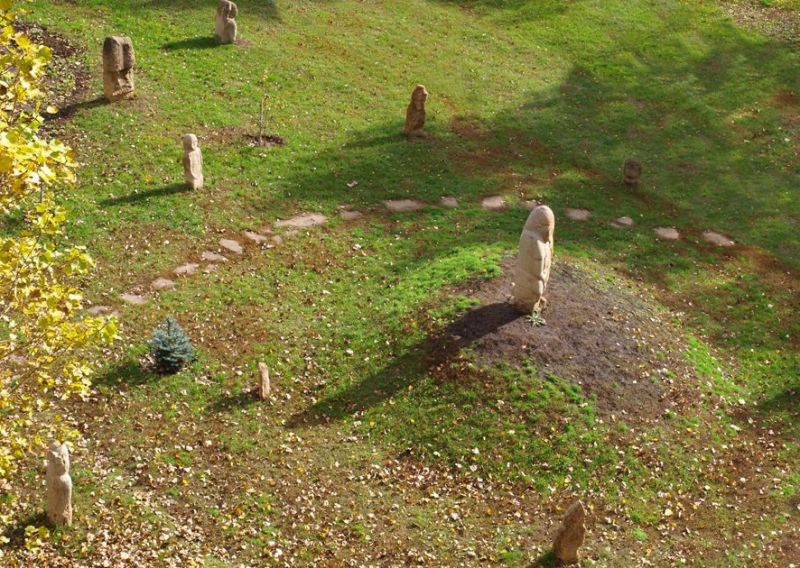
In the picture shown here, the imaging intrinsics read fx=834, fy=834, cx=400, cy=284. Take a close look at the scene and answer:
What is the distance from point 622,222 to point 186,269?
14907 millimetres

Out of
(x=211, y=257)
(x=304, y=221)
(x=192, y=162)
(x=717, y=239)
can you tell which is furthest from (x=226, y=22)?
(x=717, y=239)

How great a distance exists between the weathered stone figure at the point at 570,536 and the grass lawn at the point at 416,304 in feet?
1.24

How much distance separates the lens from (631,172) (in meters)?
31.0

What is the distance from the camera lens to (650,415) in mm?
19812

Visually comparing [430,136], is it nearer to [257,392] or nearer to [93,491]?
[257,392]

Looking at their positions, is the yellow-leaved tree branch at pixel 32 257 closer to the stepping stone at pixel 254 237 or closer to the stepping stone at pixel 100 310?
the stepping stone at pixel 100 310

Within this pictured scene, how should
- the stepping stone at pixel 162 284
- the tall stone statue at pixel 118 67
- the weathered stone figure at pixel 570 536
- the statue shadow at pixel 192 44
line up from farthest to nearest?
1. the statue shadow at pixel 192 44
2. the tall stone statue at pixel 118 67
3. the stepping stone at pixel 162 284
4. the weathered stone figure at pixel 570 536

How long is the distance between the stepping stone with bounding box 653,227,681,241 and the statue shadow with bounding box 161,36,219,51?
19.3 metres

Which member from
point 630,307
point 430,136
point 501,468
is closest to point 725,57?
point 430,136

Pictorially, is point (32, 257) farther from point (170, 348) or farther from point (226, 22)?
point (226, 22)

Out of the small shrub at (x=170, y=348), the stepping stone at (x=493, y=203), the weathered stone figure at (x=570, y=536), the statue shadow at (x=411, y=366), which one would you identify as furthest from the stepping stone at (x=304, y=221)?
the weathered stone figure at (x=570, y=536)

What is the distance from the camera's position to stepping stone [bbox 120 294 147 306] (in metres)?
21.4

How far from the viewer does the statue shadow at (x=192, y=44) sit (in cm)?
3369

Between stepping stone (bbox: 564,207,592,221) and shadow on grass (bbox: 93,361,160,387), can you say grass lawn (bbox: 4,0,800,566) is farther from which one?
stepping stone (bbox: 564,207,592,221)
